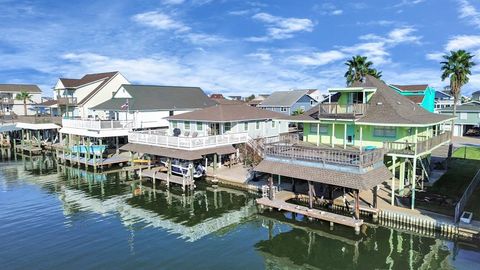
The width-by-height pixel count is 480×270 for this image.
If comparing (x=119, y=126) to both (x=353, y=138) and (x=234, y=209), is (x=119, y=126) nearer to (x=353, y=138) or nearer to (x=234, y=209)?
(x=234, y=209)

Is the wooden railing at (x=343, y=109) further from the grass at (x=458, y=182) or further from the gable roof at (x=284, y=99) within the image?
the gable roof at (x=284, y=99)

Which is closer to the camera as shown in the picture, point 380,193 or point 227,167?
point 380,193

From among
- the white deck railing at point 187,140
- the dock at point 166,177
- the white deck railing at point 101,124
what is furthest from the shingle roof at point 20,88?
the dock at point 166,177

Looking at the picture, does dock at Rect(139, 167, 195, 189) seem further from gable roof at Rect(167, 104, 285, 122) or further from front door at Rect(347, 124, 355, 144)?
front door at Rect(347, 124, 355, 144)

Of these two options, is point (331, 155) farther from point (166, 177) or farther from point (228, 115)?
point (228, 115)

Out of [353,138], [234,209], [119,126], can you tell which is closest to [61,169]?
[119,126]

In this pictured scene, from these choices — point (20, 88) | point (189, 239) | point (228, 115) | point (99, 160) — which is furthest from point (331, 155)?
point (20, 88)
